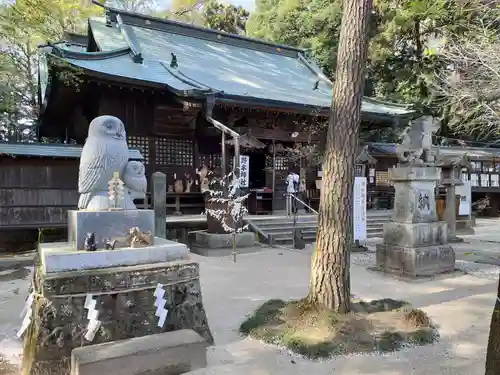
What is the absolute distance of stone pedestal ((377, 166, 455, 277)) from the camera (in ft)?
23.7

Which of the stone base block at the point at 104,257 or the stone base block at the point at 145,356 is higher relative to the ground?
the stone base block at the point at 104,257

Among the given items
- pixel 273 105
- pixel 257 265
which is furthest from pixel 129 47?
pixel 257 265

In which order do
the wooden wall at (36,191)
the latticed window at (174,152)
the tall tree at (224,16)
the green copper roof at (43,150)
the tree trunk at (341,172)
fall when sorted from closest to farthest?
the tree trunk at (341,172)
the green copper roof at (43,150)
the wooden wall at (36,191)
the latticed window at (174,152)
the tall tree at (224,16)

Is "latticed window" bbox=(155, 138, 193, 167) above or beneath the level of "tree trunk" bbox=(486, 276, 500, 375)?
above

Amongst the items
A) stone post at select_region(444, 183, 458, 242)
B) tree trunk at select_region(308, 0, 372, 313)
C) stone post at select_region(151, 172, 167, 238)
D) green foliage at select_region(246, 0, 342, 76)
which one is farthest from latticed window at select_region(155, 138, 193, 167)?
green foliage at select_region(246, 0, 342, 76)

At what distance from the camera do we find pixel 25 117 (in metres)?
23.4

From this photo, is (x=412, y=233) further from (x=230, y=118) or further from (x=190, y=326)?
(x=230, y=118)

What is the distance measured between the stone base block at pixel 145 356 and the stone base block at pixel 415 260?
4838 millimetres

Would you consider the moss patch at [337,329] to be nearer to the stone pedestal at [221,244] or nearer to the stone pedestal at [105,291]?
the stone pedestal at [105,291]

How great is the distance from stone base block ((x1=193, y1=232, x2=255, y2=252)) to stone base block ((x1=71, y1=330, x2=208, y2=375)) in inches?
237

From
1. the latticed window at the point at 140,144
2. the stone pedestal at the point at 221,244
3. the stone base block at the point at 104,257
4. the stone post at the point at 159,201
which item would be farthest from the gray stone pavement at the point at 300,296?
the latticed window at the point at 140,144

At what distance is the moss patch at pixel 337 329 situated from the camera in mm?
3895

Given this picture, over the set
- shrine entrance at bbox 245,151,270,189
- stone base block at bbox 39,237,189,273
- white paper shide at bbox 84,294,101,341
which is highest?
shrine entrance at bbox 245,151,270,189

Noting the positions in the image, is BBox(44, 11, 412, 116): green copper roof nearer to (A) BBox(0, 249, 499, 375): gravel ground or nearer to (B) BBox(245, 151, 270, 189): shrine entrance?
(B) BBox(245, 151, 270, 189): shrine entrance
